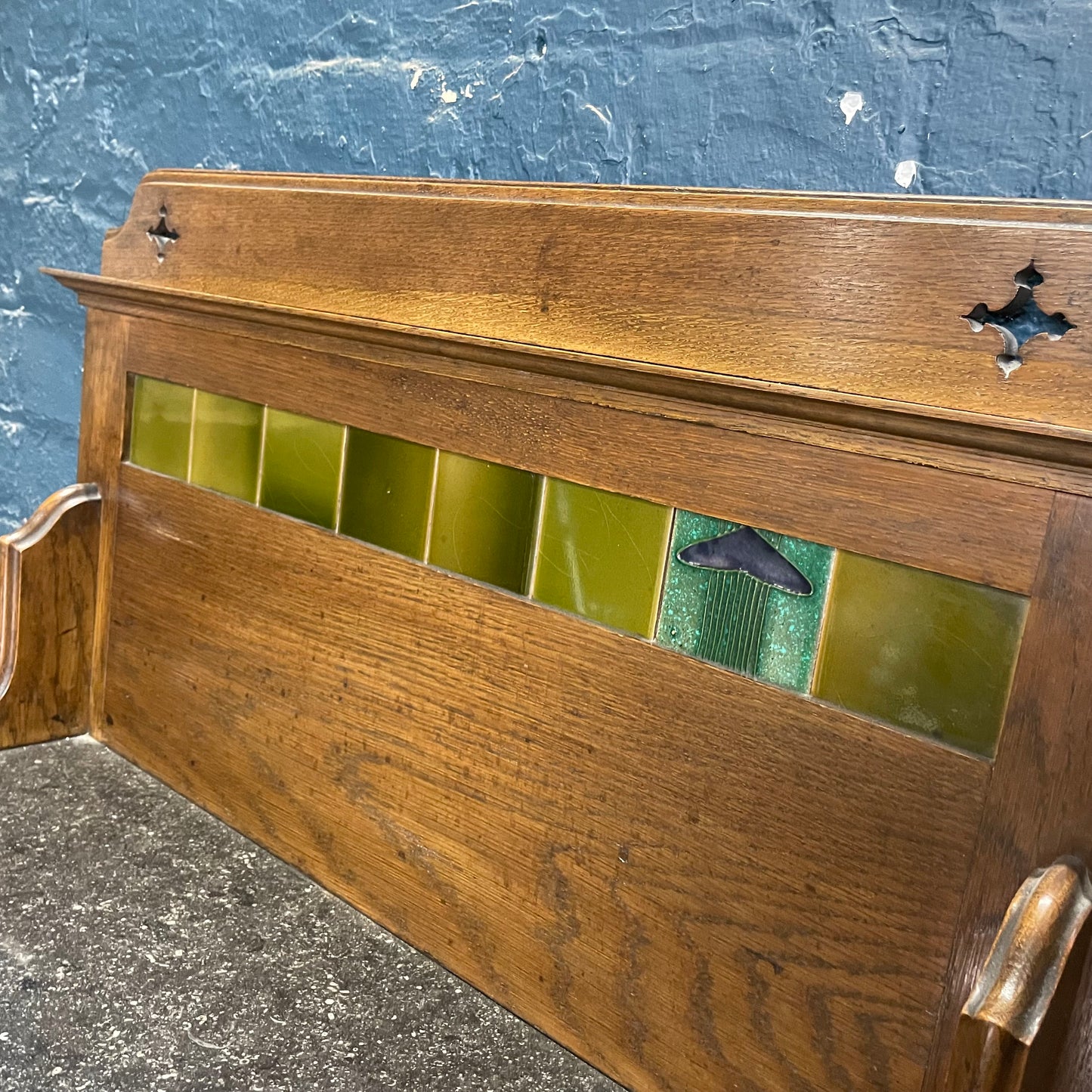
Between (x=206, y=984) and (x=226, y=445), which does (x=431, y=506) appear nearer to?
(x=226, y=445)

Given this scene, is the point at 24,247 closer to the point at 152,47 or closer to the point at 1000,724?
the point at 152,47

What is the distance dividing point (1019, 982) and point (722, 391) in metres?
0.39

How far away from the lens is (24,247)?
206 cm

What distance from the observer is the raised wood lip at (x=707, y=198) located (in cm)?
69

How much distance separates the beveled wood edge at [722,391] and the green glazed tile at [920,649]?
3.1 inches

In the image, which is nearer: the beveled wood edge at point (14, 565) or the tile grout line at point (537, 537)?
the tile grout line at point (537, 537)

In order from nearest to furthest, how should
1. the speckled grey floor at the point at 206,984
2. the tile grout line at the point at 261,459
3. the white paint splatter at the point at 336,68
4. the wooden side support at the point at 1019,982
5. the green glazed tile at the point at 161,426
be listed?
the wooden side support at the point at 1019,982 → the speckled grey floor at the point at 206,984 → the tile grout line at the point at 261,459 → the green glazed tile at the point at 161,426 → the white paint splatter at the point at 336,68

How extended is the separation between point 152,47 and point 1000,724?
64.5 inches

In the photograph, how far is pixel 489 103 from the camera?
4.38 ft

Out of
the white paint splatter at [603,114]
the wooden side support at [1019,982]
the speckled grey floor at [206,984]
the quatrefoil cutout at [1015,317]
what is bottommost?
the speckled grey floor at [206,984]

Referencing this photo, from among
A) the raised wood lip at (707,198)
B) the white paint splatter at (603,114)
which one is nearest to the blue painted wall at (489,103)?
the white paint splatter at (603,114)

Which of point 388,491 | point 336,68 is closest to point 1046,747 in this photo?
point 388,491

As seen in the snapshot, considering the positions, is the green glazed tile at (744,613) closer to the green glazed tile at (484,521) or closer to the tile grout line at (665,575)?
the tile grout line at (665,575)

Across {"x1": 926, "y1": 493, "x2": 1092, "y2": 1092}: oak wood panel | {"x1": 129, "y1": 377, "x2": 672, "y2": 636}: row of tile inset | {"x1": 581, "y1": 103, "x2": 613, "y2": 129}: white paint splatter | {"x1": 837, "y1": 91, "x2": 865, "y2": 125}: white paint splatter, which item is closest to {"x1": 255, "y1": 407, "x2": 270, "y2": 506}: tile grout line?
{"x1": 129, "y1": 377, "x2": 672, "y2": 636}: row of tile inset
